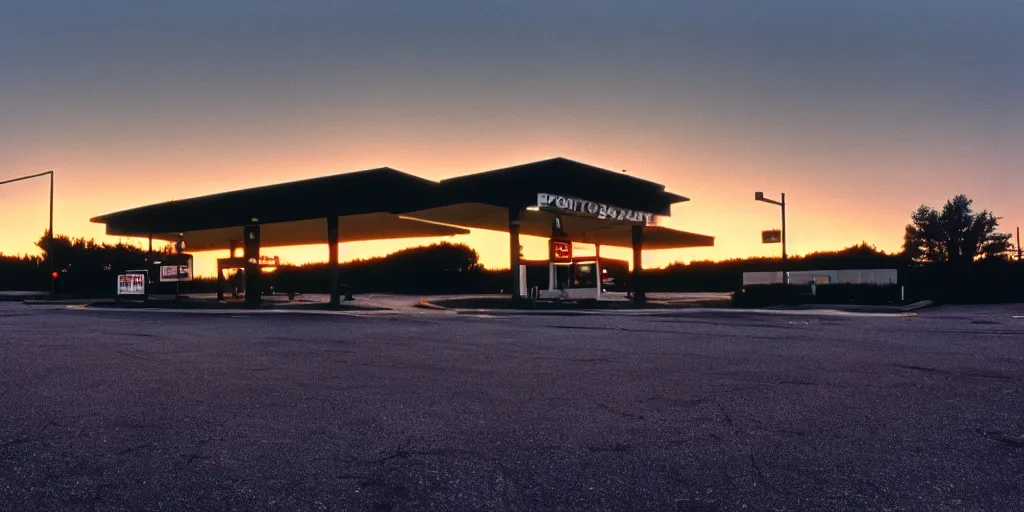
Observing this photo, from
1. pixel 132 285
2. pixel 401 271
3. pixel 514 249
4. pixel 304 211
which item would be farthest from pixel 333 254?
pixel 401 271

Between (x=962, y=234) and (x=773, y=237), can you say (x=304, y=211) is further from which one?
(x=962, y=234)

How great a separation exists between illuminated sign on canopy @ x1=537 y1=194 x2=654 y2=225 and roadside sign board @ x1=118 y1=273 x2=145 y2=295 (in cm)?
2117

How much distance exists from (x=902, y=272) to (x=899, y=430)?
41428 mm

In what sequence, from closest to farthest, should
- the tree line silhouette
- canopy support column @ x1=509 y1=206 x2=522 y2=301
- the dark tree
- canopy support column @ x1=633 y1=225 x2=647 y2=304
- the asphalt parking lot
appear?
the asphalt parking lot → canopy support column @ x1=509 y1=206 x2=522 y2=301 → canopy support column @ x1=633 y1=225 x2=647 y2=304 → the tree line silhouette → the dark tree

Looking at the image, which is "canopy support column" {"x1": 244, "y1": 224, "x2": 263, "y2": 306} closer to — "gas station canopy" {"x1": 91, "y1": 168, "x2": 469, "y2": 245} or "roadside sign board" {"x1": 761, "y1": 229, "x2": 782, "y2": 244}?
"gas station canopy" {"x1": 91, "y1": 168, "x2": 469, "y2": 245}

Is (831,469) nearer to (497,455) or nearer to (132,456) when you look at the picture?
(497,455)

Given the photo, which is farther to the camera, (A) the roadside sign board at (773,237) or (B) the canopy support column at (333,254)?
(A) the roadside sign board at (773,237)

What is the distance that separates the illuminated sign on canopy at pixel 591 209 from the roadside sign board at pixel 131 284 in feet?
69.4

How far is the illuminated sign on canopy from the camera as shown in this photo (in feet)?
94.8

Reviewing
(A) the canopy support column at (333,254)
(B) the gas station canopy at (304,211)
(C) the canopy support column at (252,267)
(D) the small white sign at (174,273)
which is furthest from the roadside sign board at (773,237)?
(D) the small white sign at (174,273)

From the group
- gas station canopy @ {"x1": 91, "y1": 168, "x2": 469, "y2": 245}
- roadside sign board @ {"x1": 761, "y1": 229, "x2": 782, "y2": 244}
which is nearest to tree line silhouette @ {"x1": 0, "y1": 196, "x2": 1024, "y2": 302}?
gas station canopy @ {"x1": 91, "y1": 168, "x2": 469, "y2": 245}

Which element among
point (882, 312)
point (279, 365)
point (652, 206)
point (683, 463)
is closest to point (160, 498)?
point (683, 463)

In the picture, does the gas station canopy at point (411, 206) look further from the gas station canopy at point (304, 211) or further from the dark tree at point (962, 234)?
the dark tree at point (962, 234)

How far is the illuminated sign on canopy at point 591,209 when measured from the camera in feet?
94.8
